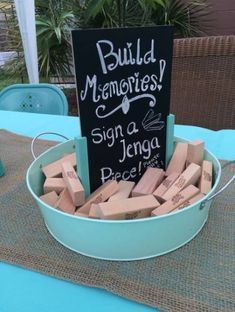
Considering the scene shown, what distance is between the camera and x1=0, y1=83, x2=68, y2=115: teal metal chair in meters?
1.55

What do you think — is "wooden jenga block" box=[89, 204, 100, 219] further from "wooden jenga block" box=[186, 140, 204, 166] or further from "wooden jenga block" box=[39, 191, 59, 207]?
"wooden jenga block" box=[186, 140, 204, 166]

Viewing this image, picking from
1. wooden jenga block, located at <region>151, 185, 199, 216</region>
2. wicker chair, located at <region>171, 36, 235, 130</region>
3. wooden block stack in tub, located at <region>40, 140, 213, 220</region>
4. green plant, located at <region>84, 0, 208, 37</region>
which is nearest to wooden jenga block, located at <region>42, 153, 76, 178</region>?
wooden block stack in tub, located at <region>40, 140, 213, 220</region>

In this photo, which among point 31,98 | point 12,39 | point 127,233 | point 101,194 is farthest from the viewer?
point 12,39

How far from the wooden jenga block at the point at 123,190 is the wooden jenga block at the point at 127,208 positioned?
0.13ft

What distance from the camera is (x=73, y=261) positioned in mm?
505

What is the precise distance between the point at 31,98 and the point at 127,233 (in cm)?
128

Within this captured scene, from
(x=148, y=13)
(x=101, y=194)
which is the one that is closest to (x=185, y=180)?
(x=101, y=194)

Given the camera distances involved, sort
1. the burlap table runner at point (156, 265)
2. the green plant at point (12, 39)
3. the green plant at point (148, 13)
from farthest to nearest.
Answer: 1. the green plant at point (12, 39)
2. the green plant at point (148, 13)
3. the burlap table runner at point (156, 265)

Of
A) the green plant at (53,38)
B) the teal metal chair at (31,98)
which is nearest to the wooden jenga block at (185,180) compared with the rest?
the teal metal chair at (31,98)

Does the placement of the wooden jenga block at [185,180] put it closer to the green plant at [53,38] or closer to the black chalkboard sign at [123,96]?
the black chalkboard sign at [123,96]

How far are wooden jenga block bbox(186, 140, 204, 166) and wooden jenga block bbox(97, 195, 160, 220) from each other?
0.52 ft

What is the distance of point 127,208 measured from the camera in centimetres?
49

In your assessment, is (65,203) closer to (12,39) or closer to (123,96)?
(123,96)

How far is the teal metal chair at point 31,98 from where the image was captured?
5.09 ft
